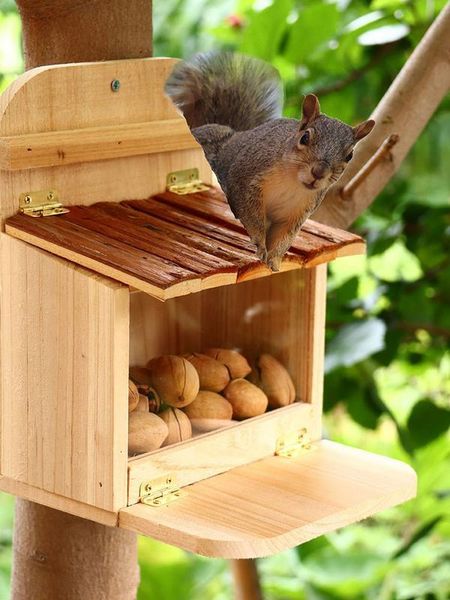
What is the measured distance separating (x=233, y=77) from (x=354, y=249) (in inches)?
8.7

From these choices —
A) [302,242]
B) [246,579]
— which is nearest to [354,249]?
[302,242]

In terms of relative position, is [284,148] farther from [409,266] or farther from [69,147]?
[409,266]

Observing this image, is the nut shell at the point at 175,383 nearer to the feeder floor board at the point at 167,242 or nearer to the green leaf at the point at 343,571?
the feeder floor board at the point at 167,242

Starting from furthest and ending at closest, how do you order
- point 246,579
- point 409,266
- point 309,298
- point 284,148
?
1. point 409,266
2. point 246,579
3. point 309,298
4. point 284,148

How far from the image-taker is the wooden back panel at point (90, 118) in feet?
3.62

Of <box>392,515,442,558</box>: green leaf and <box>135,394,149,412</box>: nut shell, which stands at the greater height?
<box>135,394,149,412</box>: nut shell

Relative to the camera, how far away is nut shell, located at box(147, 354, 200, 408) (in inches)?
46.1

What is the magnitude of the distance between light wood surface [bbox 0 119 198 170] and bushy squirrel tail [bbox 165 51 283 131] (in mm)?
45

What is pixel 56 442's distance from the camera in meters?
1.12

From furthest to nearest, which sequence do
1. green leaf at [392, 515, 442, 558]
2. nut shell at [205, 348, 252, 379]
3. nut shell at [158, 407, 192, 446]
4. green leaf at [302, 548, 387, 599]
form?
green leaf at [302, 548, 387, 599] → green leaf at [392, 515, 442, 558] → nut shell at [205, 348, 252, 379] → nut shell at [158, 407, 192, 446]

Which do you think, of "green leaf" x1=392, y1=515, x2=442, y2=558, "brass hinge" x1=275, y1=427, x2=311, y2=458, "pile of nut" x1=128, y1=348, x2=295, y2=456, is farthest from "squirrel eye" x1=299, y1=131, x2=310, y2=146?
"green leaf" x1=392, y1=515, x2=442, y2=558

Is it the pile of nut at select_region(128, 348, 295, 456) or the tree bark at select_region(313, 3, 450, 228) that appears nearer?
the pile of nut at select_region(128, 348, 295, 456)

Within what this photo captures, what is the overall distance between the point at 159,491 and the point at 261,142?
0.35 metres

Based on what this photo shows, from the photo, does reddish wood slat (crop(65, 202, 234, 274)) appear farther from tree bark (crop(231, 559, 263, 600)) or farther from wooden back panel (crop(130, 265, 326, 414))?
tree bark (crop(231, 559, 263, 600))
